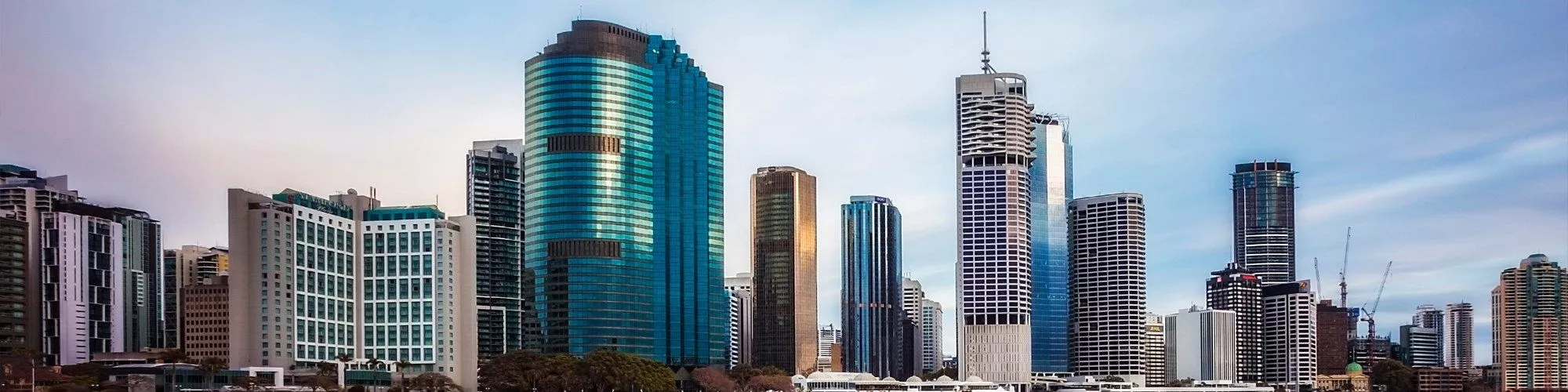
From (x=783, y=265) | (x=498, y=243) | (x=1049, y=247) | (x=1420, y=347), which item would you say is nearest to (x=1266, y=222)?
(x=1420, y=347)

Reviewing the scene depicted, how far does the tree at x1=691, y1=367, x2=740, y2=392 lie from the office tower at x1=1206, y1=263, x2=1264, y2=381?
47387 mm

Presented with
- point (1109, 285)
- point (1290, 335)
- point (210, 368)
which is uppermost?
point (1109, 285)

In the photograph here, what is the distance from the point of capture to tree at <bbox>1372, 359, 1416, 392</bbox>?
91.1 meters

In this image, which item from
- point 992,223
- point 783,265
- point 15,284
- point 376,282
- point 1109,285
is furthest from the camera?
point 1109,285

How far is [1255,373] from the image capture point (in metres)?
101

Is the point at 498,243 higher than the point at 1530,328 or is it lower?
higher

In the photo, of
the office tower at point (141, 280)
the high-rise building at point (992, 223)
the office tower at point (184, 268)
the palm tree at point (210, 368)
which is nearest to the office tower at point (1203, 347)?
the high-rise building at point (992, 223)

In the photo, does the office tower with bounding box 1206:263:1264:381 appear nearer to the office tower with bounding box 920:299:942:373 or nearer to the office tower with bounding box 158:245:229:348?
the office tower with bounding box 920:299:942:373

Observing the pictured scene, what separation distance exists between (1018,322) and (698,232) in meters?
17.5

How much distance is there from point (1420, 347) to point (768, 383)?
68.9 m

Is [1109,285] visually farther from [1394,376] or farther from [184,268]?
[184,268]

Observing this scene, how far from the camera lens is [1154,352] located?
102m

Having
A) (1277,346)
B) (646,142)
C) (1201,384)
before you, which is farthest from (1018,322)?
(1277,346)

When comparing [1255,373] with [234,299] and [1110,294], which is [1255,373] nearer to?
[1110,294]
